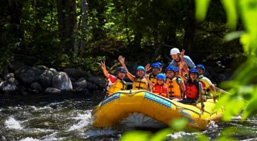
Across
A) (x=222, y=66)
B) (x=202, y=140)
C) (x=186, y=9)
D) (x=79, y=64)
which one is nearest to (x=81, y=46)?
(x=79, y=64)

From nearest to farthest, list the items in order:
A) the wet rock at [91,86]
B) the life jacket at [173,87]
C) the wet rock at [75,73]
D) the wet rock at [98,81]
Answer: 1. the life jacket at [173,87]
2. the wet rock at [91,86]
3. the wet rock at [98,81]
4. the wet rock at [75,73]

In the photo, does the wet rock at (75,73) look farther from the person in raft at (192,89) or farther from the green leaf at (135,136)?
the green leaf at (135,136)

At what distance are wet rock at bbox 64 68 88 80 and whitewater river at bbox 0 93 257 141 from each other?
339 centimetres

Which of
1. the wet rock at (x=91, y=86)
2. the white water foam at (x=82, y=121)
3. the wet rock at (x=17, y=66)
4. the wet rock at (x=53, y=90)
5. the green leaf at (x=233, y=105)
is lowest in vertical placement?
the white water foam at (x=82, y=121)

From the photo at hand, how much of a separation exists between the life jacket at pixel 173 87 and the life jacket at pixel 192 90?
365 mm

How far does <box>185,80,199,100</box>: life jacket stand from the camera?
7.48 meters

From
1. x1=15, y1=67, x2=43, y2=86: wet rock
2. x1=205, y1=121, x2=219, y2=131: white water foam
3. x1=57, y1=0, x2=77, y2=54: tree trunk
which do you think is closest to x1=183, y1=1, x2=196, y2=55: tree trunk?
x1=57, y1=0, x2=77, y2=54: tree trunk

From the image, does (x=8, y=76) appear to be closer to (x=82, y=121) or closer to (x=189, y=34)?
(x=82, y=121)

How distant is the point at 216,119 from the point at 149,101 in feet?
6.05

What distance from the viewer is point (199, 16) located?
521 mm

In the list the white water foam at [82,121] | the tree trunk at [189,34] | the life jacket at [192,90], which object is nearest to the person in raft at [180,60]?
the life jacket at [192,90]

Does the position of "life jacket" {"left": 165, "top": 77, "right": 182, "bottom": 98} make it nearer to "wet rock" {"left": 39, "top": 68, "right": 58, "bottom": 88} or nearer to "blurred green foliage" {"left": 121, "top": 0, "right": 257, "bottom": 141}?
"wet rock" {"left": 39, "top": 68, "right": 58, "bottom": 88}

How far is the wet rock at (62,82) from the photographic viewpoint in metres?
12.8

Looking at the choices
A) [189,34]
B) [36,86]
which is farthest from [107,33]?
[36,86]
